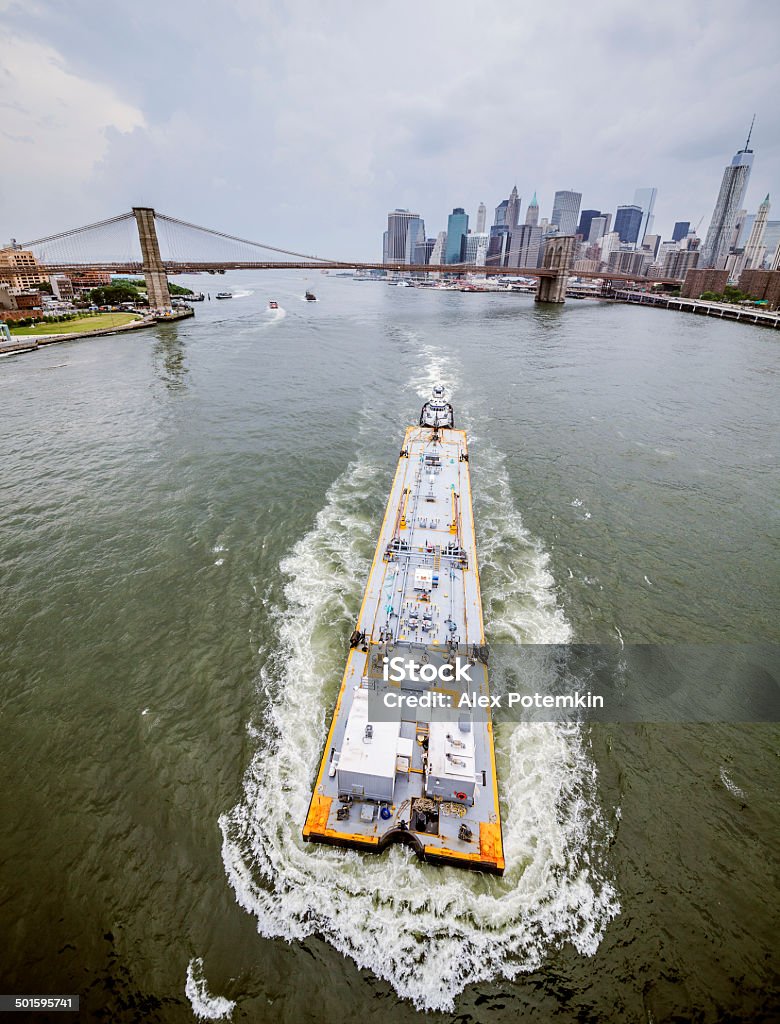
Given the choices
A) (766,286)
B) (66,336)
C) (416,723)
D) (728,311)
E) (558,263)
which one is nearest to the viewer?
(416,723)

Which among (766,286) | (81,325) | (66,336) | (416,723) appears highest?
(766,286)

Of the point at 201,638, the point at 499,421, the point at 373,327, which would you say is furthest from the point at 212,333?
the point at 201,638

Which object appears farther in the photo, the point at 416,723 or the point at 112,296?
the point at 112,296

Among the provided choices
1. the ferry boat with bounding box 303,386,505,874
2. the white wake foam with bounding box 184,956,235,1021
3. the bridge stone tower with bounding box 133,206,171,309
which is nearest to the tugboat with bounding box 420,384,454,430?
the ferry boat with bounding box 303,386,505,874

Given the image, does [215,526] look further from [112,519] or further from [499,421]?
[499,421]

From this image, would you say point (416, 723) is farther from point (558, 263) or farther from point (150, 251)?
point (558, 263)
